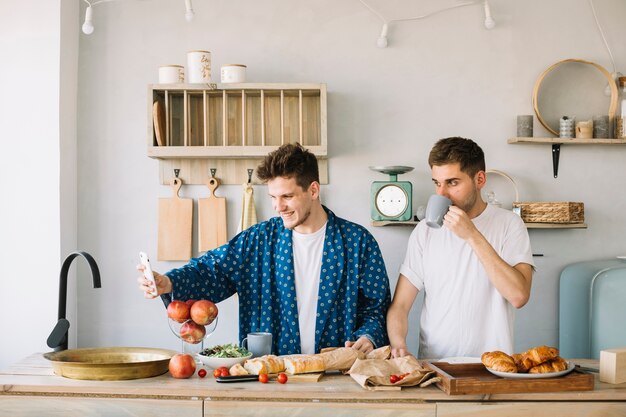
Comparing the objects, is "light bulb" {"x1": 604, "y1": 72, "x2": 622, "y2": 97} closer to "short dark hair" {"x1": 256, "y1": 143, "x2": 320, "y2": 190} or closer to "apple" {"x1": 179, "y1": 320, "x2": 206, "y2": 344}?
"short dark hair" {"x1": 256, "y1": 143, "x2": 320, "y2": 190}

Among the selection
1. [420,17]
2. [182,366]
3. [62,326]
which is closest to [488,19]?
[420,17]

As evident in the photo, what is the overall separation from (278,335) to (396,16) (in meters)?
1.85

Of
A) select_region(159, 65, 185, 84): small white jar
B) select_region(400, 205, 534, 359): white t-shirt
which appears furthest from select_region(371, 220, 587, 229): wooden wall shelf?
select_region(159, 65, 185, 84): small white jar

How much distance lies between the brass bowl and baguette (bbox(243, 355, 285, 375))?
0.28 meters

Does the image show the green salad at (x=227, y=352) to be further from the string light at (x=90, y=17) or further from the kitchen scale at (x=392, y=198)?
the string light at (x=90, y=17)

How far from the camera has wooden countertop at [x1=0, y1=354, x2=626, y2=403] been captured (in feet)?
7.42

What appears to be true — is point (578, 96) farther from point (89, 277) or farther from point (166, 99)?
point (89, 277)

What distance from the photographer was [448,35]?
4027 millimetres

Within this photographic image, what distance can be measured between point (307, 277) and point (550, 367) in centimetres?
110

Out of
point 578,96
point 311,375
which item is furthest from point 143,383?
point 578,96

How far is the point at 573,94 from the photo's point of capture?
4039 mm

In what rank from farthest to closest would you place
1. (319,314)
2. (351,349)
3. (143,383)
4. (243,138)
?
(243,138) < (319,314) < (351,349) < (143,383)

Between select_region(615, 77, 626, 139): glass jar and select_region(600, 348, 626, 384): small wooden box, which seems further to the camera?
select_region(615, 77, 626, 139): glass jar

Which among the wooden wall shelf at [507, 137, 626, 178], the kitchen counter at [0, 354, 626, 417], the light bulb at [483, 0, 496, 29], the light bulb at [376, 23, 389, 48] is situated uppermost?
the light bulb at [483, 0, 496, 29]
